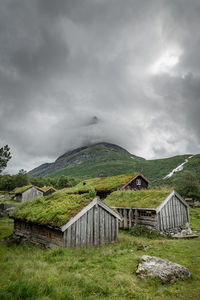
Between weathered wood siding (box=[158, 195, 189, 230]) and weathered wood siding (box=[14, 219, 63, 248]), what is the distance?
1044 centimetres

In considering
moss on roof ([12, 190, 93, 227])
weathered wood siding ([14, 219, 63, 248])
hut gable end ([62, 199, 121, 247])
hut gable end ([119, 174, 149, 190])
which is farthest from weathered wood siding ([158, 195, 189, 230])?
weathered wood siding ([14, 219, 63, 248])

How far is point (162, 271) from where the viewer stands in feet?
21.4

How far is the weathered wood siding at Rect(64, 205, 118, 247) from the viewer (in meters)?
10.8

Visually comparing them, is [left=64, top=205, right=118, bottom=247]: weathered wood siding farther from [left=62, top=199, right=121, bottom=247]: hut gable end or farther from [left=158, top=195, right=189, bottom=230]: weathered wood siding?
[left=158, top=195, right=189, bottom=230]: weathered wood siding

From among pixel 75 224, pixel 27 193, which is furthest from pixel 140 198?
pixel 27 193

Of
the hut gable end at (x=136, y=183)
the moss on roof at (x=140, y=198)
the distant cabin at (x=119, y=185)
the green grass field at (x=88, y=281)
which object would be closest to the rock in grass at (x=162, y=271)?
the green grass field at (x=88, y=281)

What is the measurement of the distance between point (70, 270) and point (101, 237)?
4932 millimetres

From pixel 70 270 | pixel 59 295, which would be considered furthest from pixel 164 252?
pixel 59 295

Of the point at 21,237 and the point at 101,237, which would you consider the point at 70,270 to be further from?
the point at 21,237

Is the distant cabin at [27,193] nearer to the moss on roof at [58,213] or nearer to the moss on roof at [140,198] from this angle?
the moss on roof at [140,198]

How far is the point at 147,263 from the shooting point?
7.19 metres

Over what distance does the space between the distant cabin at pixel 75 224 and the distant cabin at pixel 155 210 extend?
559 centimetres

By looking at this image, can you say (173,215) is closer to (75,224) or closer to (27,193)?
(75,224)

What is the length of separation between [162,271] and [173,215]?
13326mm
